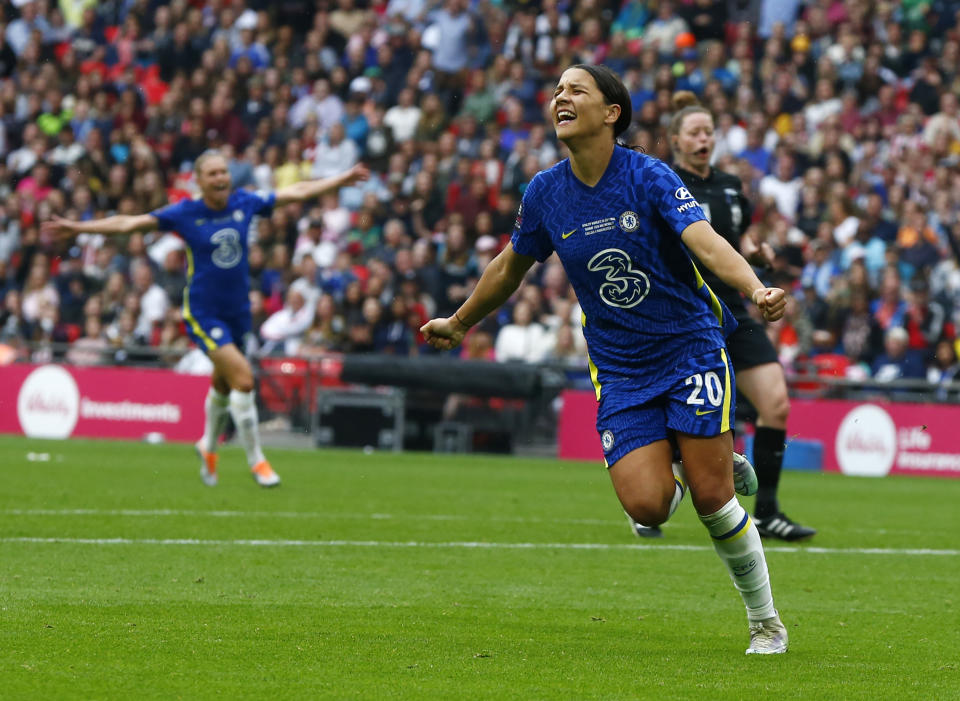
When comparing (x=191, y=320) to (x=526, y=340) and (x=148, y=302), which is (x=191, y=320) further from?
(x=148, y=302)

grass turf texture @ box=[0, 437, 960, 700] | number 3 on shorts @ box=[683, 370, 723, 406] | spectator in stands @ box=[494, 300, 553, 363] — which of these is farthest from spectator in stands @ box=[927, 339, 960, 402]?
number 3 on shorts @ box=[683, 370, 723, 406]

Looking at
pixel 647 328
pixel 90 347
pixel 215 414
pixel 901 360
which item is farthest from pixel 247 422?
pixel 90 347

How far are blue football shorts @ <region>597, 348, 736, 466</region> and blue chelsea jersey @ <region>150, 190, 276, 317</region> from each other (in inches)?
310

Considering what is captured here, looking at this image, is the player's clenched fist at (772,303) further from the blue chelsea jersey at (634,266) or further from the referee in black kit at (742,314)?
the referee in black kit at (742,314)

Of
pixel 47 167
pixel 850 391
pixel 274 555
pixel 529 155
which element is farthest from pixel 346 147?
pixel 274 555

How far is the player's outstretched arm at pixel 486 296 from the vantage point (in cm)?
645

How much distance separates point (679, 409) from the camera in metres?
5.97

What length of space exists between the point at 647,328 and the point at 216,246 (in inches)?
319

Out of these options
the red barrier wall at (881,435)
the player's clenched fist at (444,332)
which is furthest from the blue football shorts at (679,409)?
the red barrier wall at (881,435)

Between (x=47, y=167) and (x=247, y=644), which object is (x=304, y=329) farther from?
(x=247, y=644)

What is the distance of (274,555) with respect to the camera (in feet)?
28.8

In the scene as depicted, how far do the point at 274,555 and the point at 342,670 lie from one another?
3506mm

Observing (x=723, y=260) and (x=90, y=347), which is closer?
(x=723, y=260)

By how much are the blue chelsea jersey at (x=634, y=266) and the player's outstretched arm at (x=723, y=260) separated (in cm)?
12
